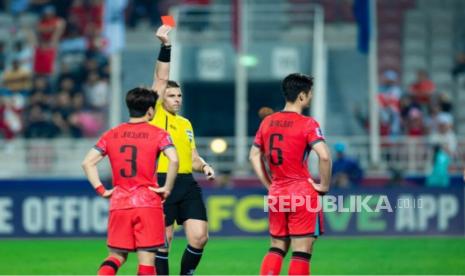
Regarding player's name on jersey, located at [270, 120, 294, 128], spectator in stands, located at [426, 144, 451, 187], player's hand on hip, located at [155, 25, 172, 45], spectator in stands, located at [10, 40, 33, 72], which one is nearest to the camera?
player's name on jersey, located at [270, 120, 294, 128]

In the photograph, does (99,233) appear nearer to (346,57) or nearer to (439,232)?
(439,232)

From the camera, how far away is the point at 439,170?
2633 cm

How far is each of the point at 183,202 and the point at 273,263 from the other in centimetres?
170

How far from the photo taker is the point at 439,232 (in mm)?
25156

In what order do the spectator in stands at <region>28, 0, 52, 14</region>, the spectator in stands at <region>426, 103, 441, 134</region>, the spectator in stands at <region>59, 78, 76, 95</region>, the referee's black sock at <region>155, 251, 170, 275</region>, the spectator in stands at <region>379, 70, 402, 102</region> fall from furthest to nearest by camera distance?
the spectator in stands at <region>28, 0, 52, 14</region> → the spectator in stands at <region>59, 78, 76, 95</region> → the spectator in stands at <region>379, 70, 402, 102</region> → the spectator in stands at <region>426, 103, 441, 134</region> → the referee's black sock at <region>155, 251, 170, 275</region>

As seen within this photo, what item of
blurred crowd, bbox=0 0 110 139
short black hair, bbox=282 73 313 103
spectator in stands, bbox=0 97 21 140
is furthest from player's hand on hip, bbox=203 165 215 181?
spectator in stands, bbox=0 97 21 140

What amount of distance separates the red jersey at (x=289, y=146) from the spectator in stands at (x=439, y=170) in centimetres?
1339

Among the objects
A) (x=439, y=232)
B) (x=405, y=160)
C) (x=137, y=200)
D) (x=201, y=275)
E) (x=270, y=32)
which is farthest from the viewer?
(x=270, y=32)

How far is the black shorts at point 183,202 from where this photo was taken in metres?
14.3

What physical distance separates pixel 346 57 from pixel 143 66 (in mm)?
5128

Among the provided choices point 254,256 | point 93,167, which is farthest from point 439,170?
point 93,167

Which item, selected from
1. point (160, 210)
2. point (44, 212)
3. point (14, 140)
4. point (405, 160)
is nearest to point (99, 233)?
point (44, 212)

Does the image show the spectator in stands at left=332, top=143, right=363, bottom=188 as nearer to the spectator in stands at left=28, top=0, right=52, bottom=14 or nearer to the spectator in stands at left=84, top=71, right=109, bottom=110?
the spectator in stands at left=84, top=71, right=109, bottom=110

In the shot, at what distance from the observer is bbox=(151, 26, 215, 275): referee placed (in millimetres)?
14250
